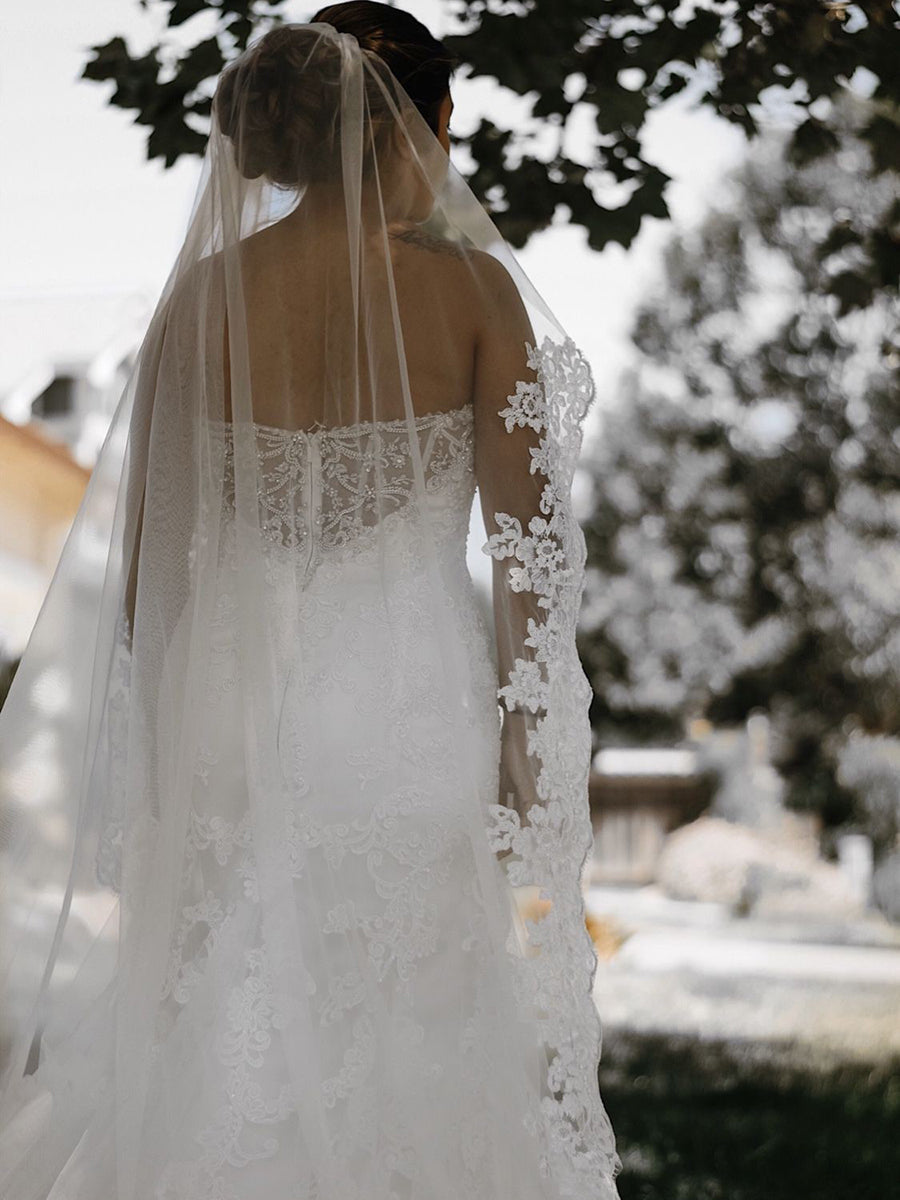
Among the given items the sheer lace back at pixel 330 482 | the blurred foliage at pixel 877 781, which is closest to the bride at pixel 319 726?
the sheer lace back at pixel 330 482

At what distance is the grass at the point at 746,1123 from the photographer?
14.6 feet

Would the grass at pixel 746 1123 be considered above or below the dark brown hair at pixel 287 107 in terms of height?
below

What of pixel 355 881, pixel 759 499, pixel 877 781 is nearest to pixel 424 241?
pixel 355 881

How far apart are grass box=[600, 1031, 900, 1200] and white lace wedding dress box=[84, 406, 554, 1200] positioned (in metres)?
3.02

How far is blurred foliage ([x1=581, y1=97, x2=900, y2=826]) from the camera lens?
56.5 feet

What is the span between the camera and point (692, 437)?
19109 mm

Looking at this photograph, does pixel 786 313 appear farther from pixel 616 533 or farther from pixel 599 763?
pixel 599 763

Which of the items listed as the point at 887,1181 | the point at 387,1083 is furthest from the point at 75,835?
the point at 887,1181

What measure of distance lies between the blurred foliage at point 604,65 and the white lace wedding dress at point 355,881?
226cm

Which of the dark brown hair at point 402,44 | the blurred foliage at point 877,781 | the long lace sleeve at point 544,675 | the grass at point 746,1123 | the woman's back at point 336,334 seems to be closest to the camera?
the long lace sleeve at point 544,675

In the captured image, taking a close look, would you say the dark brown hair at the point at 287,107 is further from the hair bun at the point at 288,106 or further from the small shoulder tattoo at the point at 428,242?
the small shoulder tattoo at the point at 428,242

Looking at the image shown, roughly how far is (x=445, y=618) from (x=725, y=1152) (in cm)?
384

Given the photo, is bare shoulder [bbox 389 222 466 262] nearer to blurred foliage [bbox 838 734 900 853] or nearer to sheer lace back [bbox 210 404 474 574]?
sheer lace back [bbox 210 404 474 574]

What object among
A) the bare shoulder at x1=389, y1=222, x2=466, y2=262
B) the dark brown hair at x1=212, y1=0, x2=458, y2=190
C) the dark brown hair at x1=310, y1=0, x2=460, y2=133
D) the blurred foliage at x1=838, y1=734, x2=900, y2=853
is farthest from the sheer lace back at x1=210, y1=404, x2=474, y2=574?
the blurred foliage at x1=838, y1=734, x2=900, y2=853
